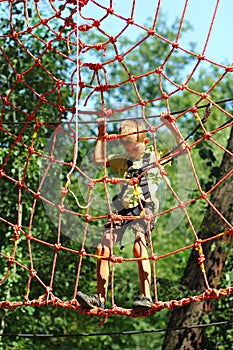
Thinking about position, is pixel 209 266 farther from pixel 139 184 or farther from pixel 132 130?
pixel 132 130

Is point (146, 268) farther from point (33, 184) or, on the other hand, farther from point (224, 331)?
point (33, 184)

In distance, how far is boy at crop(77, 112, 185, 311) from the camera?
4.59m

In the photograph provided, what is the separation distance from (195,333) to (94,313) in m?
2.31

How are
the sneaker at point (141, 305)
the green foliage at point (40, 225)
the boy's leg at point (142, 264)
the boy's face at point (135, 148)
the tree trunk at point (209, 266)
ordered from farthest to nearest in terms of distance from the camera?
1. the green foliage at point (40, 225)
2. the tree trunk at point (209, 266)
3. the boy's face at point (135, 148)
4. the boy's leg at point (142, 264)
5. the sneaker at point (141, 305)

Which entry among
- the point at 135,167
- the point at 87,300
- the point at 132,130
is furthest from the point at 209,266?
the point at 87,300

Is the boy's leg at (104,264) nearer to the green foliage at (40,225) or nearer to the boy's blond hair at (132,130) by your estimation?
the boy's blond hair at (132,130)

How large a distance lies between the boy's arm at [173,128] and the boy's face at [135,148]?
0.26 meters

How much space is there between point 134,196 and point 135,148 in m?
0.32

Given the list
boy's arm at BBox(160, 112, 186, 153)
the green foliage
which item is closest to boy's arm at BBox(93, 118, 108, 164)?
boy's arm at BBox(160, 112, 186, 153)

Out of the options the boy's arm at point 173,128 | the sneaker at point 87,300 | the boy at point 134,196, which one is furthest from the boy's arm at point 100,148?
the sneaker at point 87,300

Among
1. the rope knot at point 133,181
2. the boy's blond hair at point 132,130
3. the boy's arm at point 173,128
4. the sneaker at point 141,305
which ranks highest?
the boy's blond hair at point 132,130

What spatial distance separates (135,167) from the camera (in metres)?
4.82

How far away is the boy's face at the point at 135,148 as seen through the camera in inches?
190

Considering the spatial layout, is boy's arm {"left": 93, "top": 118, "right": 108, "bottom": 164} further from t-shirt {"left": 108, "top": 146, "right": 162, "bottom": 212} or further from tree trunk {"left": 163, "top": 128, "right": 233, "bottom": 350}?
tree trunk {"left": 163, "top": 128, "right": 233, "bottom": 350}
